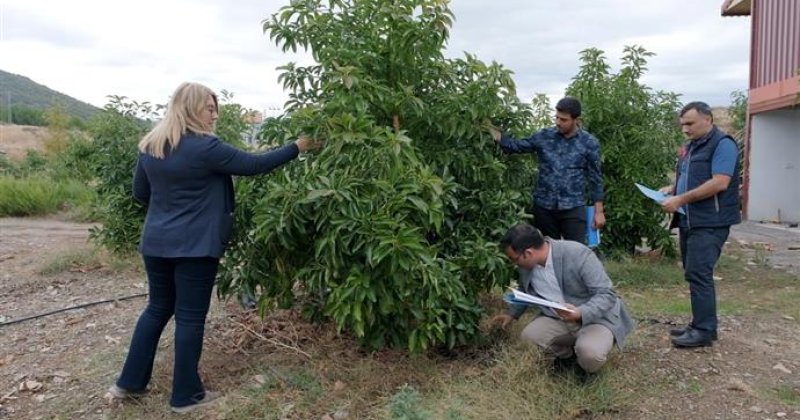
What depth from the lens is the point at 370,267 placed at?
3426 mm

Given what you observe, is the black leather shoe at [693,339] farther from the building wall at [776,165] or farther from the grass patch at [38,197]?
the grass patch at [38,197]

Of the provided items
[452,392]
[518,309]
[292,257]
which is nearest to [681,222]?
[518,309]

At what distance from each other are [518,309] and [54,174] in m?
14.3

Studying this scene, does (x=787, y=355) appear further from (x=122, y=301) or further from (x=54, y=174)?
(x=54, y=174)

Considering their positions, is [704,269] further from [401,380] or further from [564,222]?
[401,380]

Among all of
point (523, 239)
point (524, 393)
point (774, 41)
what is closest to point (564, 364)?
point (524, 393)

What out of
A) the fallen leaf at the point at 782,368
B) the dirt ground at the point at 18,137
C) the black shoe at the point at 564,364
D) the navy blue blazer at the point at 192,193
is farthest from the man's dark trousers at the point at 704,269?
the dirt ground at the point at 18,137

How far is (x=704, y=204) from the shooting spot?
4.15 metres

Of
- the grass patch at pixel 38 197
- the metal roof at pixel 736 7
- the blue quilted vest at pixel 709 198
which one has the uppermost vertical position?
the metal roof at pixel 736 7

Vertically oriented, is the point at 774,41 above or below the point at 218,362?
above

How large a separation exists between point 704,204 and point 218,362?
3.18 meters

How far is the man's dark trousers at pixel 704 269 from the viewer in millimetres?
4164

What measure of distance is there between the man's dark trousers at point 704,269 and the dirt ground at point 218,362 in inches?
8.3

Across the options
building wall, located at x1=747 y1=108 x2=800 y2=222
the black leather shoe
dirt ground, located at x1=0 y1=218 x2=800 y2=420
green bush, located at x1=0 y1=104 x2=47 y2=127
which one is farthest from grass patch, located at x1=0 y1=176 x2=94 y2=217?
green bush, located at x1=0 y1=104 x2=47 y2=127
